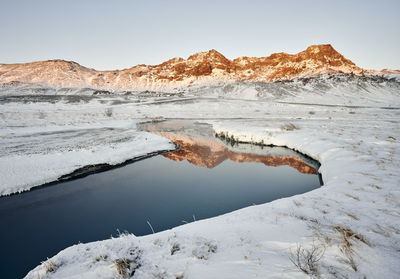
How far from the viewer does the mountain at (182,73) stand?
12925 centimetres

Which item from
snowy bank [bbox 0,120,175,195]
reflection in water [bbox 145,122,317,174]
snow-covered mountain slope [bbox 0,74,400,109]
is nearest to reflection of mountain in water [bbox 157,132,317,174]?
reflection in water [bbox 145,122,317,174]

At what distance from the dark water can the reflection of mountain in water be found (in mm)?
472

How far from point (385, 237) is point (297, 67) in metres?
150

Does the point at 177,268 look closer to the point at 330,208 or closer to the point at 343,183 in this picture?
the point at 330,208

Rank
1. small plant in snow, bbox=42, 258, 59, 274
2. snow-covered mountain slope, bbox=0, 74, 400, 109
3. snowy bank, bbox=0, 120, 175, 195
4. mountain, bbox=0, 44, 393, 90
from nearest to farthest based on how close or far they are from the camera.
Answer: small plant in snow, bbox=42, 258, 59, 274 < snowy bank, bbox=0, 120, 175, 195 < snow-covered mountain slope, bbox=0, 74, 400, 109 < mountain, bbox=0, 44, 393, 90

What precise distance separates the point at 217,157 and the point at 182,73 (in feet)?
494

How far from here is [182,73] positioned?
511 ft

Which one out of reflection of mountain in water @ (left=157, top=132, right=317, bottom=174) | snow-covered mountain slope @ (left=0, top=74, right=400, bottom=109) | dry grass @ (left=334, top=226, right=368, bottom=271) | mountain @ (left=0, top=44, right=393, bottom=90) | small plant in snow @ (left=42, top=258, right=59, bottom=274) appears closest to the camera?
dry grass @ (left=334, top=226, right=368, bottom=271)

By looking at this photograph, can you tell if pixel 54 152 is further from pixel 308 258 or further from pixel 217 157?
pixel 308 258

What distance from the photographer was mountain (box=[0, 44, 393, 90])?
129 meters

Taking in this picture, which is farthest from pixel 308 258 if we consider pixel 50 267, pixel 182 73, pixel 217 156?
pixel 182 73

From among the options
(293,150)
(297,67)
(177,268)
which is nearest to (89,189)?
(177,268)

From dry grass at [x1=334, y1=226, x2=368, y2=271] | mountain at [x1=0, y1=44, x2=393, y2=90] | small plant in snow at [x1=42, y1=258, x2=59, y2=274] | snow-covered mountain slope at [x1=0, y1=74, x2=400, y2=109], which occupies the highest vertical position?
mountain at [x1=0, y1=44, x2=393, y2=90]

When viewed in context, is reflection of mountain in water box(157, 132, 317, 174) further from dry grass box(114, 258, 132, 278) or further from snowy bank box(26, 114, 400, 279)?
dry grass box(114, 258, 132, 278)
